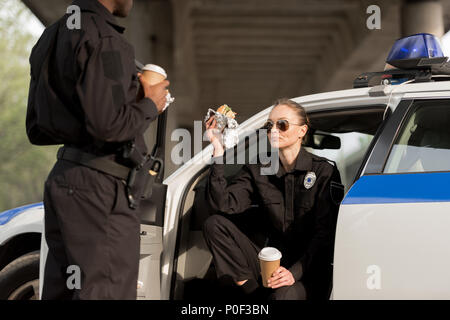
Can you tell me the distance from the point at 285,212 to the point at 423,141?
800 mm

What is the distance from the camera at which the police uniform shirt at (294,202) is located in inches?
118

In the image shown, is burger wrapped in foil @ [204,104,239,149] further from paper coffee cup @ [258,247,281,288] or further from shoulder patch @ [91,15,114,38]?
shoulder patch @ [91,15,114,38]

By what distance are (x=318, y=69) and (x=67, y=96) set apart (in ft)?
70.9

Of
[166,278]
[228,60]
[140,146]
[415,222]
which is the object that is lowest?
[166,278]

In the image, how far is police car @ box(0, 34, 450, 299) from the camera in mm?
2482

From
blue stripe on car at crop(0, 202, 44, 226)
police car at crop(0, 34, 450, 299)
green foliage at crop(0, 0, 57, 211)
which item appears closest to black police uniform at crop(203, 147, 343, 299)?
police car at crop(0, 34, 450, 299)

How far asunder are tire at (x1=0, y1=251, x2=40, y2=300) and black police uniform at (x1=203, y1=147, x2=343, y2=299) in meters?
1.07

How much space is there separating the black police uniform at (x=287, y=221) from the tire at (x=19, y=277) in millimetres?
1073

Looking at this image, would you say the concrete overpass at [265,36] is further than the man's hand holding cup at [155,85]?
Yes

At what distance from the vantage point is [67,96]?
2182 millimetres

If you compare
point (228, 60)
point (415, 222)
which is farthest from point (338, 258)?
point (228, 60)

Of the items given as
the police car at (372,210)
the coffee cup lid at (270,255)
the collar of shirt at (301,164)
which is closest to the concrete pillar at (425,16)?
the police car at (372,210)

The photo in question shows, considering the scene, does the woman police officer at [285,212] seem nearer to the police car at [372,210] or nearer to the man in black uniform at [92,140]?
the police car at [372,210]

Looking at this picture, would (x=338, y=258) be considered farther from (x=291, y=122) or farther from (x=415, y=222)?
(x=291, y=122)
